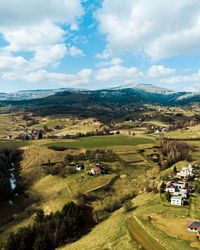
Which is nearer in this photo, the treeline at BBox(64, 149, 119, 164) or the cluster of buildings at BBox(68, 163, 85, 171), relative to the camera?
the cluster of buildings at BBox(68, 163, 85, 171)

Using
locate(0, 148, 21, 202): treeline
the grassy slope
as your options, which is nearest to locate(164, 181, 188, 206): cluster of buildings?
the grassy slope

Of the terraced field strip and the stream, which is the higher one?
the terraced field strip

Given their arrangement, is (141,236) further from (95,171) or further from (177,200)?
(95,171)

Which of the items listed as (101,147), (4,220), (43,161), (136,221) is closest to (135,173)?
(101,147)

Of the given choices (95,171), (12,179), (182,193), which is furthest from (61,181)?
(182,193)

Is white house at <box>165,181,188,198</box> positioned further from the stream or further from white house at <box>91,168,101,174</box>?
the stream
